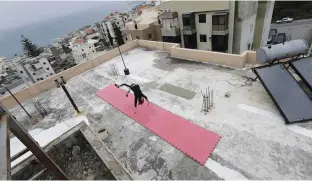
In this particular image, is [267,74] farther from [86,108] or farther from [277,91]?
[86,108]

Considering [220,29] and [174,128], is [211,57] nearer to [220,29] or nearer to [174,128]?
[174,128]

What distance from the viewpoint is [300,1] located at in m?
39.2

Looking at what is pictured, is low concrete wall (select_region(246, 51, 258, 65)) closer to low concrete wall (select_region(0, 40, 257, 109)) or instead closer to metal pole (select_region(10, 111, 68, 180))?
low concrete wall (select_region(0, 40, 257, 109))

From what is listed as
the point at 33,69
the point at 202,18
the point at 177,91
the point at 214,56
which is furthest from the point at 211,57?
the point at 33,69

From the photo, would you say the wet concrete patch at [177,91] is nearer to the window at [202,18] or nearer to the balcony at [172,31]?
the window at [202,18]

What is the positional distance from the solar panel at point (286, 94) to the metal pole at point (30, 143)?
7722mm

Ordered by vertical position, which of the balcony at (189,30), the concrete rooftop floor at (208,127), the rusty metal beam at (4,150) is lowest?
the concrete rooftop floor at (208,127)

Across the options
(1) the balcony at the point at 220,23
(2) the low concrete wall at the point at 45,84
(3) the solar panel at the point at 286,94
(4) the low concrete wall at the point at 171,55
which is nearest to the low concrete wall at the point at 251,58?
(4) the low concrete wall at the point at 171,55

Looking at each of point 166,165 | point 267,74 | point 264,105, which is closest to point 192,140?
point 166,165

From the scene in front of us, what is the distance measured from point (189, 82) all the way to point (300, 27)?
36.6m

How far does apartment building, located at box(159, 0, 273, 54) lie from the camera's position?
1711 cm

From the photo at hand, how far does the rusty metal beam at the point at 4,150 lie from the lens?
2126 millimetres

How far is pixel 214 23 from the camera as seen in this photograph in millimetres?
18266

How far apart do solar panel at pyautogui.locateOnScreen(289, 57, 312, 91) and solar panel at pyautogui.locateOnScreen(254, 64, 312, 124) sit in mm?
312
